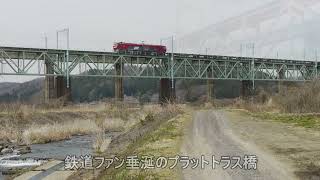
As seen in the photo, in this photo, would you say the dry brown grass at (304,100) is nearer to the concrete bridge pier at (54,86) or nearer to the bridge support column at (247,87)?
the concrete bridge pier at (54,86)

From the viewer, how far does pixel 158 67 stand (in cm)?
9612

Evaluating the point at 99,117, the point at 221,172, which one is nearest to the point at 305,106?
the point at 99,117

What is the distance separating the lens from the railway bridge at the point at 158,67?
81062mm

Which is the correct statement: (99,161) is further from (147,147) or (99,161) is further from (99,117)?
(99,117)

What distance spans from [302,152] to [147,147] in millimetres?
6316

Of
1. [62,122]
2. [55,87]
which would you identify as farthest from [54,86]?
[62,122]

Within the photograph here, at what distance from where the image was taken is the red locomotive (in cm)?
8956

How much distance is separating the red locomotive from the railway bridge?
80 cm

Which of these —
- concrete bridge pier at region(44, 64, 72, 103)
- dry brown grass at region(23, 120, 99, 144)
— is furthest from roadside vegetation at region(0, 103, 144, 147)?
concrete bridge pier at region(44, 64, 72, 103)

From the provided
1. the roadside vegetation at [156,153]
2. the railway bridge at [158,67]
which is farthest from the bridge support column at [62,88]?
the roadside vegetation at [156,153]

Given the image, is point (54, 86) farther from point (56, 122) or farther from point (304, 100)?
point (304, 100)

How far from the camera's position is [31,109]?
59.8 meters

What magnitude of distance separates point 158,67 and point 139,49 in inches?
256

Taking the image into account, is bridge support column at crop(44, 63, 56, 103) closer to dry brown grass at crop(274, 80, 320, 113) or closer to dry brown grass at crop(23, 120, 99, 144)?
dry brown grass at crop(23, 120, 99, 144)
